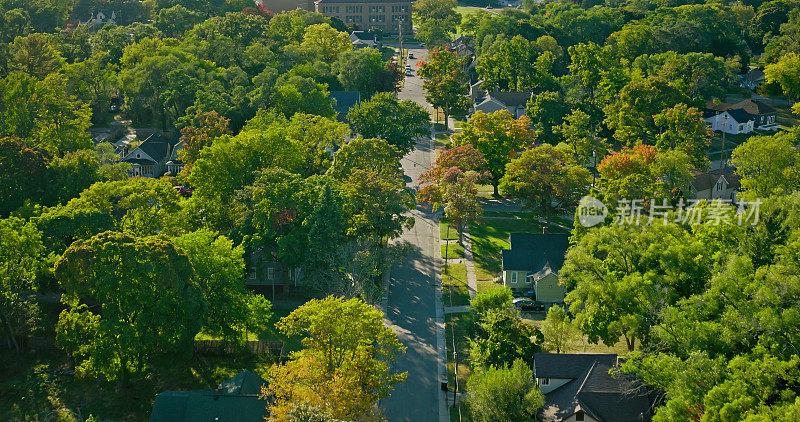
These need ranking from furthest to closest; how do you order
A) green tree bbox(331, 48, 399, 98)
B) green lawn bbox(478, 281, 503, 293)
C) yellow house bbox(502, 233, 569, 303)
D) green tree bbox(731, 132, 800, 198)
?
green tree bbox(331, 48, 399, 98), green tree bbox(731, 132, 800, 198), green lawn bbox(478, 281, 503, 293), yellow house bbox(502, 233, 569, 303)

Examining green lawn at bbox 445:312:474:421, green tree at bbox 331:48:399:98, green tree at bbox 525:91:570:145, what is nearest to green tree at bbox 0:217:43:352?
green lawn at bbox 445:312:474:421

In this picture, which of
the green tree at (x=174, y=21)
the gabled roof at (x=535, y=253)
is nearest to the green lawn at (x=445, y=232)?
the gabled roof at (x=535, y=253)

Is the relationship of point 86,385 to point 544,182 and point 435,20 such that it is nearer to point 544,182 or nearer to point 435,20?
point 544,182

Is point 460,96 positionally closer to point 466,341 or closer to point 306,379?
point 466,341

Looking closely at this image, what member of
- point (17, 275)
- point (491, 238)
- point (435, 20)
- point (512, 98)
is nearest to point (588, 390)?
point (491, 238)

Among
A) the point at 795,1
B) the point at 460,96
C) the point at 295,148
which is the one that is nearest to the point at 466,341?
the point at 295,148

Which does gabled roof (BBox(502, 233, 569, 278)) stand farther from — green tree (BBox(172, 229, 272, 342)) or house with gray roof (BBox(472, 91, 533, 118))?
house with gray roof (BBox(472, 91, 533, 118))
